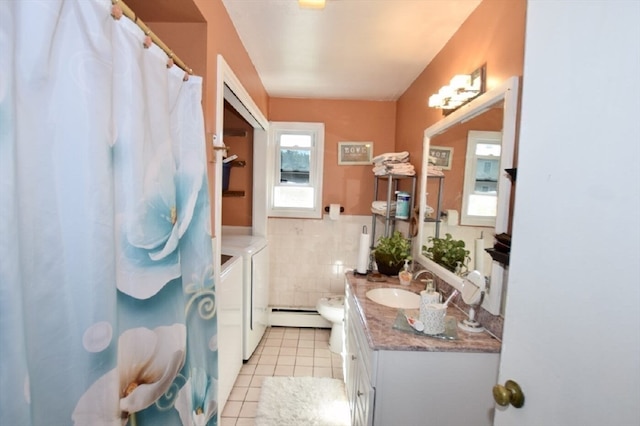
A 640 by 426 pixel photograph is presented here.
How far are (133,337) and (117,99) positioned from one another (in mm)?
627

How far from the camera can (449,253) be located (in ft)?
5.51

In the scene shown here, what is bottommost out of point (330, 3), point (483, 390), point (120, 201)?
point (483, 390)

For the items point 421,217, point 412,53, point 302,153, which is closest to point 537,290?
point 421,217

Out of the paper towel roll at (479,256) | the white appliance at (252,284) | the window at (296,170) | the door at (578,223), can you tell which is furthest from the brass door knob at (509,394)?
the window at (296,170)

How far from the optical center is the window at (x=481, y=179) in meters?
1.27

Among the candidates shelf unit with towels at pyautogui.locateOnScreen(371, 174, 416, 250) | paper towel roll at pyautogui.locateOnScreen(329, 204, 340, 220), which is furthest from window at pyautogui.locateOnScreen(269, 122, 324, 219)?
shelf unit with towels at pyautogui.locateOnScreen(371, 174, 416, 250)

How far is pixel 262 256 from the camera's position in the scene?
2.63 metres

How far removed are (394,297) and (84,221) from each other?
1669 mm

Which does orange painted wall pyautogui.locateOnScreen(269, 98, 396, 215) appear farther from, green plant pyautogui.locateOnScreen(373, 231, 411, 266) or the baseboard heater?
the baseboard heater

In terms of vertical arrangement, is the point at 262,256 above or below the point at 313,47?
below

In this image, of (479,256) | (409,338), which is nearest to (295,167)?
(479,256)

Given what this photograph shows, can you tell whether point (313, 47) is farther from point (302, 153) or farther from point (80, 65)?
point (80, 65)

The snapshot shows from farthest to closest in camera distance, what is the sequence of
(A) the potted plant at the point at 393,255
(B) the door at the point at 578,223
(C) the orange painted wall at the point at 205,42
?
(A) the potted plant at the point at 393,255
(C) the orange painted wall at the point at 205,42
(B) the door at the point at 578,223

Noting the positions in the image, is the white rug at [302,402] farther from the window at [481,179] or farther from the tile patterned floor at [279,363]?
the window at [481,179]
